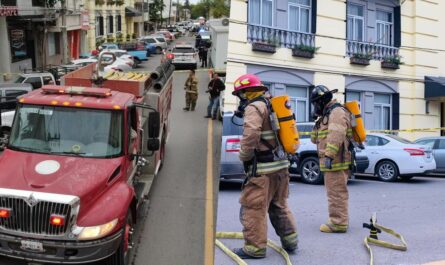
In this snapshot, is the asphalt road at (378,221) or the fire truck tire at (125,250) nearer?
the asphalt road at (378,221)

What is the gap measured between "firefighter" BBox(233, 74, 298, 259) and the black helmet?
1.03ft

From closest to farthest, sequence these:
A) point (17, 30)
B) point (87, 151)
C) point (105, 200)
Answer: point (105, 200)
point (87, 151)
point (17, 30)

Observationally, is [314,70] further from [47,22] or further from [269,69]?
[47,22]

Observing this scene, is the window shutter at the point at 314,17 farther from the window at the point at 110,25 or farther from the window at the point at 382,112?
the window at the point at 110,25

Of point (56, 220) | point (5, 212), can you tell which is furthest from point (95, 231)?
point (5, 212)

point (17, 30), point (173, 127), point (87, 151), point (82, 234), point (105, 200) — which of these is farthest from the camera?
point (17, 30)

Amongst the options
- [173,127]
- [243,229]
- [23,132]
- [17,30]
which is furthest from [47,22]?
[243,229]

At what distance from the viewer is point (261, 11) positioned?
2.20 meters

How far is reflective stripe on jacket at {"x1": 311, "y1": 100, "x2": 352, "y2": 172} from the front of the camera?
1988 millimetres

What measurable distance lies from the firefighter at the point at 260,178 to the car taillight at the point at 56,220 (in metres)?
2.27

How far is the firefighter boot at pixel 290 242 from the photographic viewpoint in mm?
2260

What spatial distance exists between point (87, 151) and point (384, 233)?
354 cm

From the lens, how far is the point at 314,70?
85.5 inches

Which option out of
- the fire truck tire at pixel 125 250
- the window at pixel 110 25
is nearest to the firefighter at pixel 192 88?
the fire truck tire at pixel 125 250
